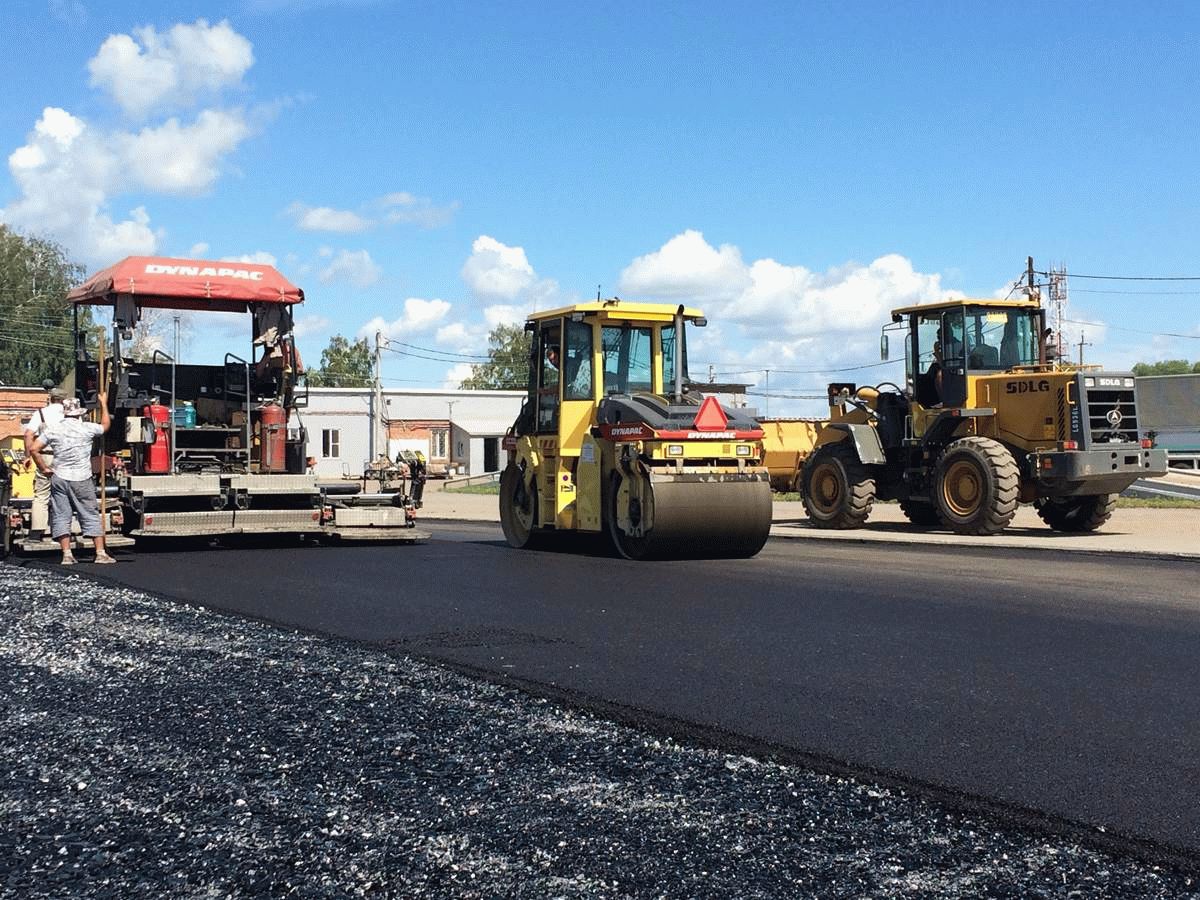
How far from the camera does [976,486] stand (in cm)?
1675

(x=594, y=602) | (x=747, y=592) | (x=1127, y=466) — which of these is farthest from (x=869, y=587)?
(x=1127, y=466)

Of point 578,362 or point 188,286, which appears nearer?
point 578,362

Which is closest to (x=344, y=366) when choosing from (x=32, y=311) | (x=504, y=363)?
(x=504, y=363)

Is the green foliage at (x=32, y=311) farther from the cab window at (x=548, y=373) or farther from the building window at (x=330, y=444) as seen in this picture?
the cab window at (x=548, y=373)

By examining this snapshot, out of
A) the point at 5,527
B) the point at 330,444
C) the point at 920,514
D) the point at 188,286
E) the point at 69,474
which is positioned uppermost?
the point at 188,286

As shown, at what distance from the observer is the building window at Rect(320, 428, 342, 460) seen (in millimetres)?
59250

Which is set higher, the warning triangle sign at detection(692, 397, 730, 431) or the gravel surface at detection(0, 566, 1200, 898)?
the warning triangle sign at detection(692, 397, 730, 431)

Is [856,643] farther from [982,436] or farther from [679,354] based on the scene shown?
[982,436]

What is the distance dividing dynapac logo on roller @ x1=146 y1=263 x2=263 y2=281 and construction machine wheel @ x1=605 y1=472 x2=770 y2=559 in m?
A: 5.00

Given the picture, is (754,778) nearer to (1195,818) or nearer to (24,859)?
(1195,818)

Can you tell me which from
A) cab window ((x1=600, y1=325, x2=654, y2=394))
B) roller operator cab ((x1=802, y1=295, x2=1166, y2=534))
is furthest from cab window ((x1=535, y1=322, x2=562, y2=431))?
roller operator cab ((x1=802, y1=295, x2=1166, y2=534))

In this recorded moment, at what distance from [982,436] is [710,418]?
5.65 meters

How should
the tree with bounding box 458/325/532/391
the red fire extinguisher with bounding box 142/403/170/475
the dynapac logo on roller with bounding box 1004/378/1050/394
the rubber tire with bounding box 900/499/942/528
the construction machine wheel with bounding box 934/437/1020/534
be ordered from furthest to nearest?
the tree with bounding box 458/325/532/391 → the rubber tire with bounding box 900/499/942/528 → the dynapac logo on roller with bounding box 1004/378/1050/394 → the construction machine wheel with bounding box 934/437/1020/534 → the red fire extinguisher with bounding box 142/403/170/475

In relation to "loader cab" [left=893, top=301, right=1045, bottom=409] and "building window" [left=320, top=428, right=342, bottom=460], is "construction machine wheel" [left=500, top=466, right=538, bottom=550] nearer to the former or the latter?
"loader cab" [left=893, top=301, right=1045, bottom=409]
